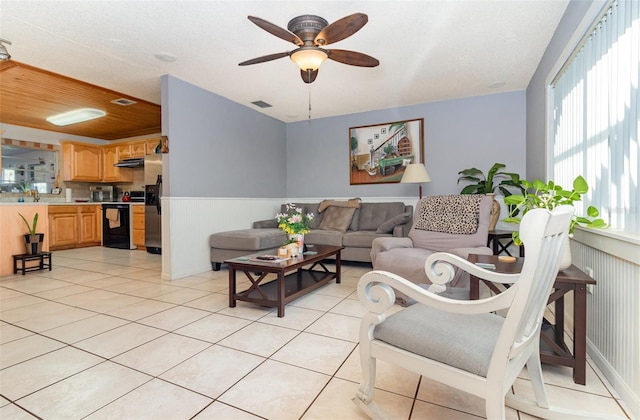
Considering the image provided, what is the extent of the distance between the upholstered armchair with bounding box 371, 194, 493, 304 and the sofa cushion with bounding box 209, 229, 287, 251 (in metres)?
1.53

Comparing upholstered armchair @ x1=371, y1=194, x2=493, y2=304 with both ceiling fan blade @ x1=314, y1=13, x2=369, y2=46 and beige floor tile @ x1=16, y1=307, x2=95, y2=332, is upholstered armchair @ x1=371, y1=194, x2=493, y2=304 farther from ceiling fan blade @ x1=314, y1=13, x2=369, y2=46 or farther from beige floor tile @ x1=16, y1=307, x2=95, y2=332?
beige floor tile @ x1=16, y1=307, x2=95, y2=332

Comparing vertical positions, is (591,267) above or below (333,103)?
below

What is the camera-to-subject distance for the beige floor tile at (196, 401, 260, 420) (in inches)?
50.3

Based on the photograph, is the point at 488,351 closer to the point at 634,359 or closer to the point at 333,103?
the point at 634,359

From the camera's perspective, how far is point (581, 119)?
7.00 feet

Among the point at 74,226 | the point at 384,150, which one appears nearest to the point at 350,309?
the point at 384,150

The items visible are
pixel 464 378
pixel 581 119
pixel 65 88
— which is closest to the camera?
pixel 464 378

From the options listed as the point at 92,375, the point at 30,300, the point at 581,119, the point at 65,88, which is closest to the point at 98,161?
the point at 65,88

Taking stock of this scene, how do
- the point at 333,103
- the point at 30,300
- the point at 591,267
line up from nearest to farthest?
the point at 591,267, the point at 30,300, the point at 333,103

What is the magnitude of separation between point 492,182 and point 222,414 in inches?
169

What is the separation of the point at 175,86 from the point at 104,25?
110cm

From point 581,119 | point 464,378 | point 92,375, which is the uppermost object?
point 581,119

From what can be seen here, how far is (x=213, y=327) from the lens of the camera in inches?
87.5

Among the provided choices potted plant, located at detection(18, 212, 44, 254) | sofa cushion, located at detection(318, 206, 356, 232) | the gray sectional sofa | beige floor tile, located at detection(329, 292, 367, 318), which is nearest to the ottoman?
the gray sectional sofa
